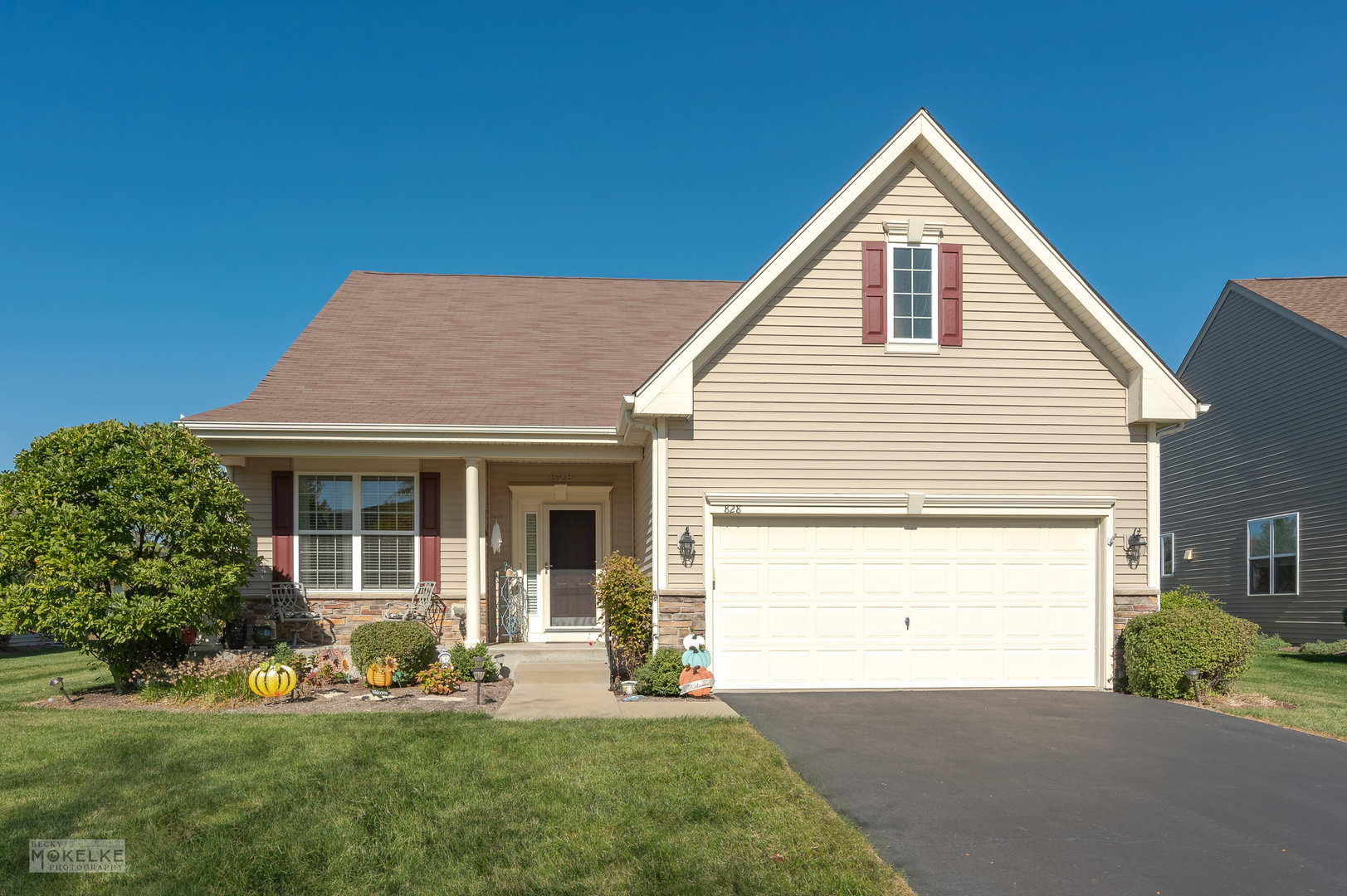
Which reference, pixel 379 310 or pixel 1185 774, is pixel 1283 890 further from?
pixel 379 310

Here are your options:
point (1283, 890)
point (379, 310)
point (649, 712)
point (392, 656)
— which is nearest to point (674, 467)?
point (649, 712)

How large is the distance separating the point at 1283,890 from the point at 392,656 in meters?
8.54

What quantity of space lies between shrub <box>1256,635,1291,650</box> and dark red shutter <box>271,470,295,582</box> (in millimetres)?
16292

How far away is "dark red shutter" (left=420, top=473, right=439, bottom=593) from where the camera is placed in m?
14.0

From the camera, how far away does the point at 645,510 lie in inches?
492

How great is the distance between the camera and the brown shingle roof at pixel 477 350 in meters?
13.6

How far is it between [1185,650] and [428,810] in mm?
8253

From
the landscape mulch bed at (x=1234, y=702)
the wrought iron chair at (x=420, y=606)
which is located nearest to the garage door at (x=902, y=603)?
the landscape mulch bed at (x=1234, y=702)

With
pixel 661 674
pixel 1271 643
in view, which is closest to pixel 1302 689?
pixel 1271 643

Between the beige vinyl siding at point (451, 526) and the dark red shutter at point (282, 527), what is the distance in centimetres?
187

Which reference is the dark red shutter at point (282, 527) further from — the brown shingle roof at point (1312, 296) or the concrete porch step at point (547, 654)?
the brown shingle roof at point (1312, 296)

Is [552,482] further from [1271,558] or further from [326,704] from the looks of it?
[1271,558]

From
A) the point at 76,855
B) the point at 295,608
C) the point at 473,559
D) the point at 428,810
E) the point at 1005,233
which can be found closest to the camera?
the point at 76,855

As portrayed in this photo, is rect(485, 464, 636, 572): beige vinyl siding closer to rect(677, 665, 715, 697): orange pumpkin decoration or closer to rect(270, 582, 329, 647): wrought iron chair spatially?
rect(270, 582, 329, 647): wrought iron chair
